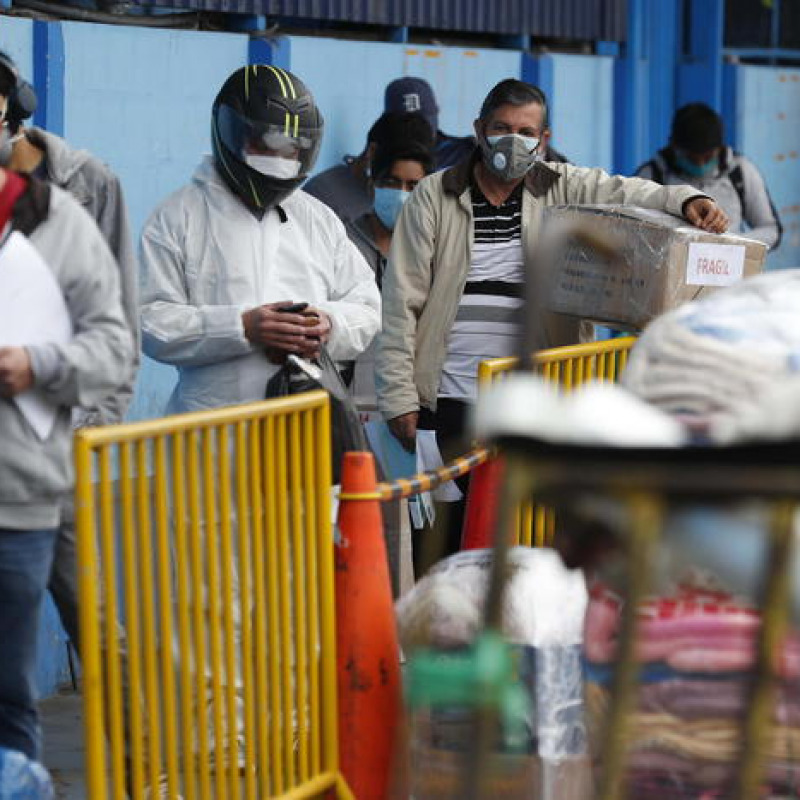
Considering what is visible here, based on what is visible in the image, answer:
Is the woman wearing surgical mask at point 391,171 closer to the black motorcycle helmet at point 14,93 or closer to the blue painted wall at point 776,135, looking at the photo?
the black motorcycle helmet at point 14,93

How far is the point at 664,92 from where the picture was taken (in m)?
11.9

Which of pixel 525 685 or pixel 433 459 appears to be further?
pixel 433 459

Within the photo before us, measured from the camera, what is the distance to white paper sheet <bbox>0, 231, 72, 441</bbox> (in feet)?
14.7

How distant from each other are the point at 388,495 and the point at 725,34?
27.1 feet

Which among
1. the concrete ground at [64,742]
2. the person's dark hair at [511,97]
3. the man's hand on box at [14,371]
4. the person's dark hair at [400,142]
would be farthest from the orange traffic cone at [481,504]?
the person's dark hair at [400,142]

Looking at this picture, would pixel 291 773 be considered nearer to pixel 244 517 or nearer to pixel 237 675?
pixel 237 675

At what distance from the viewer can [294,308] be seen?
5949 millimetres

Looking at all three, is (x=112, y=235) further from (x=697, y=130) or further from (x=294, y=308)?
(x=697, y=130)

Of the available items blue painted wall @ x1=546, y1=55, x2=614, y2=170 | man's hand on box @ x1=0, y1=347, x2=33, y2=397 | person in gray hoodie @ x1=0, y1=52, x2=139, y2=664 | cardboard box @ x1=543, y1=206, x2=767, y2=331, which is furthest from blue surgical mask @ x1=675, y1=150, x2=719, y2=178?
man's hand on box @ x1=0, y1=347, x2=33, y2=397

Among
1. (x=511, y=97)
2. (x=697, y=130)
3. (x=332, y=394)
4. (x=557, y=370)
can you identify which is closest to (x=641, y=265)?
(x=557, y=370)

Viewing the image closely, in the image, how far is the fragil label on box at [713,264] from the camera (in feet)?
21.5

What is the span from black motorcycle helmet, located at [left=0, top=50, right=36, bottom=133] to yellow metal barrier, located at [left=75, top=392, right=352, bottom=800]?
1024 mm

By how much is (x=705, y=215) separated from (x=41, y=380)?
2912 mm

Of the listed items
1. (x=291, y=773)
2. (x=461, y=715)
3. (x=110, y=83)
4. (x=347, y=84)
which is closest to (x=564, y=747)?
(x=461, y=715)
